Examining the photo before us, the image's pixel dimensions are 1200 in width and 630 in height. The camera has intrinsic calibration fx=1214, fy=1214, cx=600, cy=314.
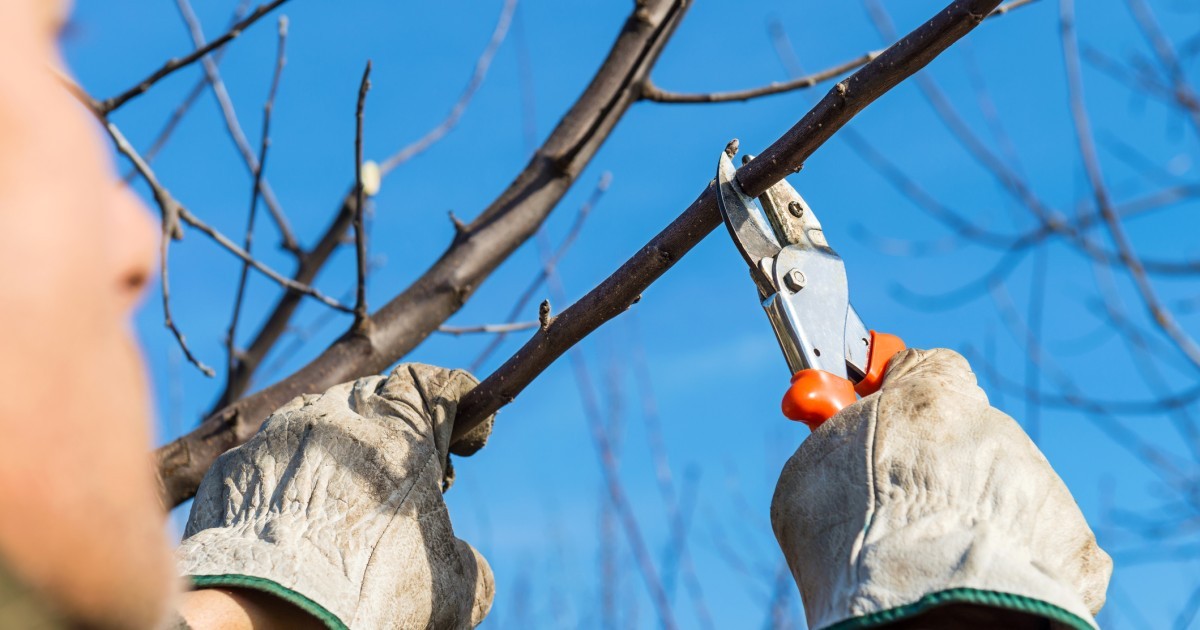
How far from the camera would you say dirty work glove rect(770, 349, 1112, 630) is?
3.98 feet

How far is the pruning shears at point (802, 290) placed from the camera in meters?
1.58

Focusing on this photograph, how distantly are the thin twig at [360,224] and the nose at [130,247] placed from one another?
62.8 inches

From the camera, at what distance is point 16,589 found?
58 cm

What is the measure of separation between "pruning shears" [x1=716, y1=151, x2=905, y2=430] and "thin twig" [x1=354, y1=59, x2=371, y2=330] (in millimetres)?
963

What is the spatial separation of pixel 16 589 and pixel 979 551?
923 millimetres

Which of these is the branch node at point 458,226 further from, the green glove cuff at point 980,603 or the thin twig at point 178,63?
the green glove cuff at point 980,603

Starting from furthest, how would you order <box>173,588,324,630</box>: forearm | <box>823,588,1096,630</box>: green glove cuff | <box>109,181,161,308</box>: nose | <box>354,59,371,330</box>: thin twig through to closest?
<box>354,59,371,330</box>: thin twig < <box>173,588,324,630</box>: forearm < <box>823,588,1096,630</box>: green glove cuff < <box>109,181,161,308</box>: nose

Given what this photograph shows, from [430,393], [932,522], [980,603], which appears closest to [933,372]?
[932,522]

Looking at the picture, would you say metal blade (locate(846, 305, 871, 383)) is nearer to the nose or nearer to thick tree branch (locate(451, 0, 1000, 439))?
thick tree branch (locate(451, 0, 1000, 439))

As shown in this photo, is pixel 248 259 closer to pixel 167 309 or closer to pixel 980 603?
pixel 167 309

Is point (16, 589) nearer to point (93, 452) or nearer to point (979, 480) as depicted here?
point (93, 452)

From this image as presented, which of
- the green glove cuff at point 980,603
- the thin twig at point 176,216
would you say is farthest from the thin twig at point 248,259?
the green glove cuff at point 980,603

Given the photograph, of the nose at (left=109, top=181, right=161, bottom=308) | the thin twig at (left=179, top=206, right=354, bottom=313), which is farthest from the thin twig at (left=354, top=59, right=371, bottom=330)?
the nose at (left=109, top=181, right=161, bottom=308)

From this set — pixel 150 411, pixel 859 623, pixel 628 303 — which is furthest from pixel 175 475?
pixel 150 411
